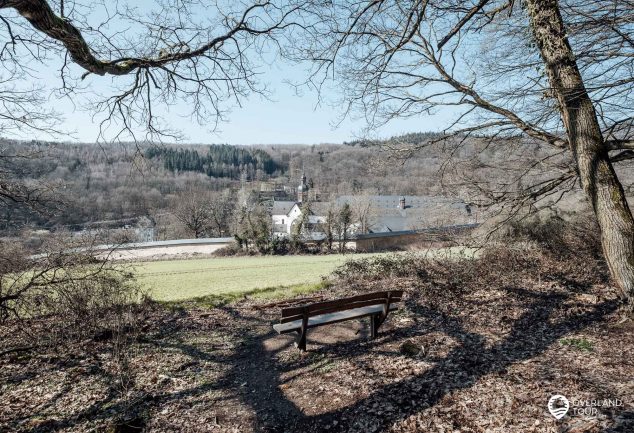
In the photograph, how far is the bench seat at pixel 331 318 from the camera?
557cm

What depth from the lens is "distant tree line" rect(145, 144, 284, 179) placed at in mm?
112000

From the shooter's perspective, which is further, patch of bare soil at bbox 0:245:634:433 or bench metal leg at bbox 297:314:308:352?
bench metal leg at bbox 297:314:308:352

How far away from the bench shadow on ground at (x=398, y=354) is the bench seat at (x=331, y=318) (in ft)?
1.59

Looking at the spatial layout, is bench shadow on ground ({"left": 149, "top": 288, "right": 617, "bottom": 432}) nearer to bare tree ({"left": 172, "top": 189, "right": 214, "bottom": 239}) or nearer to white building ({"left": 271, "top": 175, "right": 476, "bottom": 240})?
white building ({"left": 271, "top": 175, "right": 476, "bottom": 240})

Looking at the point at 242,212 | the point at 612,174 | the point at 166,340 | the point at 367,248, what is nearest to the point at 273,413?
the point at 166,340

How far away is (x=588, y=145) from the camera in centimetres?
547

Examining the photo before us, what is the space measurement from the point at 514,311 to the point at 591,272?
164 inches

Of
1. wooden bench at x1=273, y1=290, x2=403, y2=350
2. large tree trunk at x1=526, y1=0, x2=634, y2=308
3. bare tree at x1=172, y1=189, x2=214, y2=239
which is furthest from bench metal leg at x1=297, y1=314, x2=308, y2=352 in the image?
bare tree at x1=172, y1=189, x2=214, y2=239

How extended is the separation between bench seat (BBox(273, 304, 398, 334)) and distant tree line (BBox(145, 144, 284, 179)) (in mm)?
103734

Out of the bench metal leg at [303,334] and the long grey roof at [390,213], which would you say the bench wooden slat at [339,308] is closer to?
the bench metal leg at [303,334]

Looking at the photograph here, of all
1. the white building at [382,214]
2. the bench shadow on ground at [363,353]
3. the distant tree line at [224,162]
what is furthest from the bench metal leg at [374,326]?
the distant tree line at [224,162]

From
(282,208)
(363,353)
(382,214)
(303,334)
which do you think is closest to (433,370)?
(363,353)

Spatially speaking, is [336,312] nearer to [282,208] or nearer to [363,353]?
[363,353]

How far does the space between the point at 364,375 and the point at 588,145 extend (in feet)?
15.5
